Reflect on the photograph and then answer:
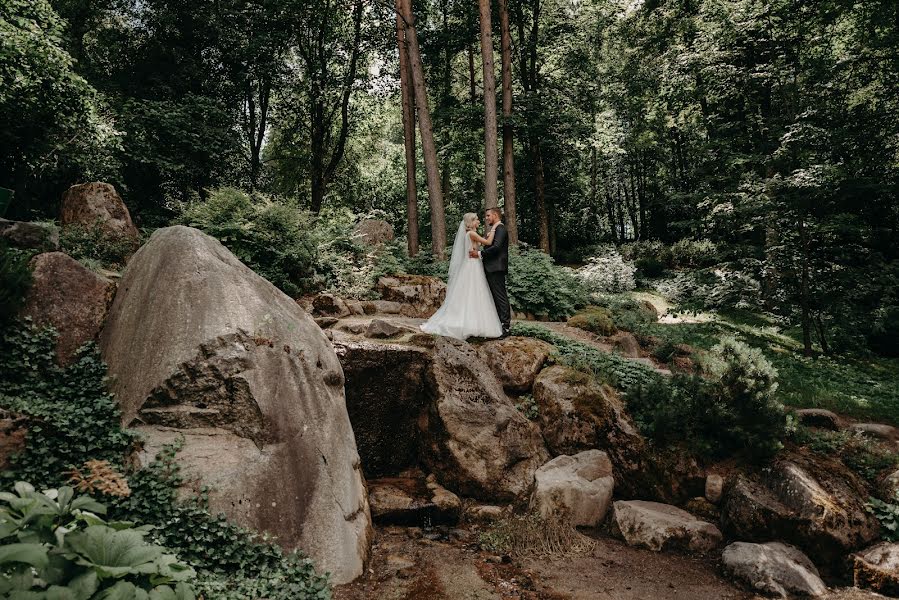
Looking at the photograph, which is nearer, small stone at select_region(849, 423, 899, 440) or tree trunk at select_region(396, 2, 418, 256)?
small stone at select_region(849, 423, 899, 440)

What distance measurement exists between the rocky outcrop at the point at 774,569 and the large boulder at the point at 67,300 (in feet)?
25.9

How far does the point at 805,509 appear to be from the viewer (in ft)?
20.1

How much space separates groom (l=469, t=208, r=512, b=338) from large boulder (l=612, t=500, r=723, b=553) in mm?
3726

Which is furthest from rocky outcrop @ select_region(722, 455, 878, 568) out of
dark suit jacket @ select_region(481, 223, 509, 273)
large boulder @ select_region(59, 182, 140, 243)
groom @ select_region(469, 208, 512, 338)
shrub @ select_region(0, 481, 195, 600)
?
large boulder @ select_region(59, 182, 140, 243)

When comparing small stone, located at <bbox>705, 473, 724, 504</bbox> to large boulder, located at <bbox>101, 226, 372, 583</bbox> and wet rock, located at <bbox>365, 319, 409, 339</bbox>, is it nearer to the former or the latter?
large boulder, located at <bbox>101, 226, 372, 583</bbox>

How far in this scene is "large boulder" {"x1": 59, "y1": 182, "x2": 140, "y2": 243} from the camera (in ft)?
32.0

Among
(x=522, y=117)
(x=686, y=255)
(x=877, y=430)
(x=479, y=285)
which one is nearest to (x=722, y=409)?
(x=877, y=430)

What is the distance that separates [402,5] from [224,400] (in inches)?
517

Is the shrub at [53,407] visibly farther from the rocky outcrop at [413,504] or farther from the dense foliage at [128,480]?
the rocky outcrop at [413,504]

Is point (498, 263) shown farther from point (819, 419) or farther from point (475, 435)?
point (819, 419)

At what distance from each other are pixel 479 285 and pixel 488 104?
6.99m

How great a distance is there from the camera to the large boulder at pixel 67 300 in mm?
5387

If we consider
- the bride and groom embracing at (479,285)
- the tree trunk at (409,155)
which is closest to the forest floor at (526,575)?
the bride and groom embracing at (479,285)

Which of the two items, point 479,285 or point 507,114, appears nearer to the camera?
Answer: point 479,285
